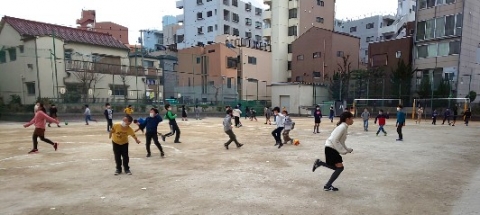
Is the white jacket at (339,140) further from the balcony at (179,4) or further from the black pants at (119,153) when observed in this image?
the balcony at (179,4)

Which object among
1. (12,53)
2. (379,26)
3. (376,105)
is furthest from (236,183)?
(379,26)

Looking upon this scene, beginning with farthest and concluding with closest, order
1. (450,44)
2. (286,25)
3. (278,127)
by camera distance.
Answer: (286,25) < (450,44) < (278,127)

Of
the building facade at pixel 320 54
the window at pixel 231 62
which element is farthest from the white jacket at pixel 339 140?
the window at pixel 231 62

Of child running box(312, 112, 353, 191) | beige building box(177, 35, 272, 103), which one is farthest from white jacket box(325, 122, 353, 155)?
beige building box(177, 35, 272, 103)

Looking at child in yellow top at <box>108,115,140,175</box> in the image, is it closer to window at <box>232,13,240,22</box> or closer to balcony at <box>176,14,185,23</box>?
window at <box>232,13,240,22</box>

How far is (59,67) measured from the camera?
30.0 meters

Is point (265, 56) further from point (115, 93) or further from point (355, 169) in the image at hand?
point (355, 169)

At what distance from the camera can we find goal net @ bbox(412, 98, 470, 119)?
28.6 meters

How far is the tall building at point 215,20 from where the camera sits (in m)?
57.9

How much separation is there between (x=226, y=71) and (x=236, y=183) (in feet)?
129

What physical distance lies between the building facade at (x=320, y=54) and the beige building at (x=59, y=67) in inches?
961

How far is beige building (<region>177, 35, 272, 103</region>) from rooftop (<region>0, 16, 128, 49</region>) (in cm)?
1119

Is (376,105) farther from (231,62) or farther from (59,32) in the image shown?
(59,32)

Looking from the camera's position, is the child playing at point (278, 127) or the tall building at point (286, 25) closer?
the child playing at point (278, 127)
